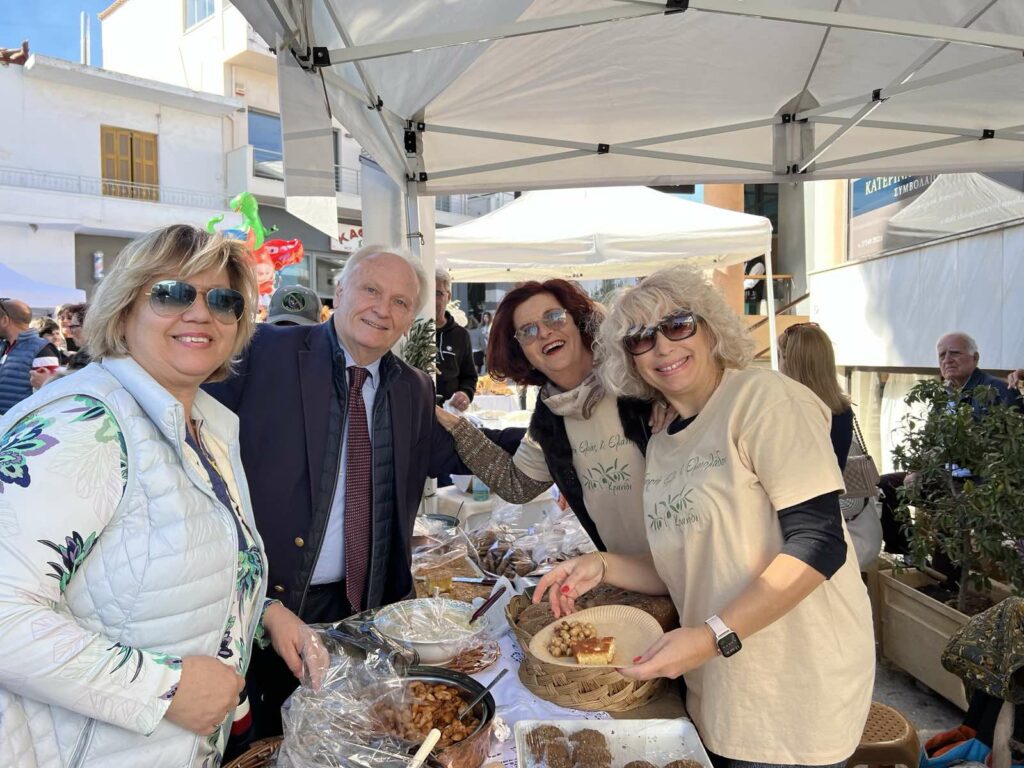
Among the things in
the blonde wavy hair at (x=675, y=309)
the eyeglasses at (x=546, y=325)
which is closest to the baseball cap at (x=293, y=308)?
the eyeglasses at (x=546, y=325)

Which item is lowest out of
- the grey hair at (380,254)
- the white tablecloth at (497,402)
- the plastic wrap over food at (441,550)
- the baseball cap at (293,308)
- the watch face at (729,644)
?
the plastic wrap over food at (441,550)

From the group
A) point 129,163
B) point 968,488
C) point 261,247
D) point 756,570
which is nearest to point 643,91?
point 968,488

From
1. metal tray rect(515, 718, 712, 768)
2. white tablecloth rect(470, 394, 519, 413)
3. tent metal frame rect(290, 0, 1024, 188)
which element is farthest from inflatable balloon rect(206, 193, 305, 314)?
metal tray rect(515, 718, 712, 768)

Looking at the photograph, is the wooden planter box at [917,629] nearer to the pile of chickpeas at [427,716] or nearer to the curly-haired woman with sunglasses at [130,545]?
the pile of chickpeas at [427,716]

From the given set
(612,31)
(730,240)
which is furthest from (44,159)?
(612,31)

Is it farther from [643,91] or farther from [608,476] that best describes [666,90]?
[608,476]

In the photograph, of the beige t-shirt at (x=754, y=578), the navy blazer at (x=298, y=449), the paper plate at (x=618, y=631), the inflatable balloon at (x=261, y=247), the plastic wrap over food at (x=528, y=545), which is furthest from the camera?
the inflatable balloon at (x=261, y=247)

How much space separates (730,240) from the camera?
21.8 feet

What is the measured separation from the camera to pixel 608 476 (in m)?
2.19

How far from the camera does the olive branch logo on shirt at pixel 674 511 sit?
5.42ft

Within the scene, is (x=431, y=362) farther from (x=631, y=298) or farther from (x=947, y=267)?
(x=947, y=267)

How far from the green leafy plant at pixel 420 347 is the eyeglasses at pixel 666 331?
189 cm

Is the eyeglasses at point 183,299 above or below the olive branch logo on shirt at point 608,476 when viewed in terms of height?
above

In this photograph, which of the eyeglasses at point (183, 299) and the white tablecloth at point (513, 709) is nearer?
the eyeglasses at point (183, 299)
